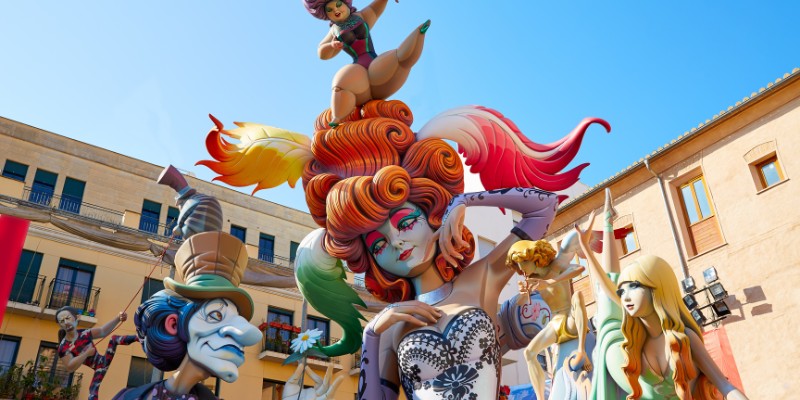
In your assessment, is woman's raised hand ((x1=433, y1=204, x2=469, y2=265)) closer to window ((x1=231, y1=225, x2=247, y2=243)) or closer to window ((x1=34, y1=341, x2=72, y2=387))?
window ((x1=34, y1=341, x2=72, y2=387))

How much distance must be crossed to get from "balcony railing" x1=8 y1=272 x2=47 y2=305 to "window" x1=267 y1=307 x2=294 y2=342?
14.4 feet

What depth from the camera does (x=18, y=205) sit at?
36.1ft

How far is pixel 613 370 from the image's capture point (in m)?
2.86

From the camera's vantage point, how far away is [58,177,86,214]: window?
14242 millimetres

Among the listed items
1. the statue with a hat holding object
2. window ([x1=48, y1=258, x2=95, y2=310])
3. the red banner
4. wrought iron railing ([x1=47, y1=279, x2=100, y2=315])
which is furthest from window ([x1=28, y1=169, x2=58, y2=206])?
the statue with a hat holding object

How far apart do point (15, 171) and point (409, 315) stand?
1372 cm

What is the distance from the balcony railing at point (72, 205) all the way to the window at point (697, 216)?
420 inches

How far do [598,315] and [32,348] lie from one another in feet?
39.8

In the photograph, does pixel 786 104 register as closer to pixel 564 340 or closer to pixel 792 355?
pixel 792 355

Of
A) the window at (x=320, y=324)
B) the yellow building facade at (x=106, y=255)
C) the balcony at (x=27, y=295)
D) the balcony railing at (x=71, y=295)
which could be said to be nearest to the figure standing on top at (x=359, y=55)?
the yellow building facade at (x=106, y=255)

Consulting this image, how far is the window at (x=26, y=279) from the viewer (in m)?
12.7

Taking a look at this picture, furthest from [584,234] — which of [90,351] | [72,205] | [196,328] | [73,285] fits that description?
[72,205]

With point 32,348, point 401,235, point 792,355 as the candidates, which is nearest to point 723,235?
point 792,355

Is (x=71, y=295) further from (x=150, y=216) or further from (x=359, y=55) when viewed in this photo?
(x=359, y=55)
